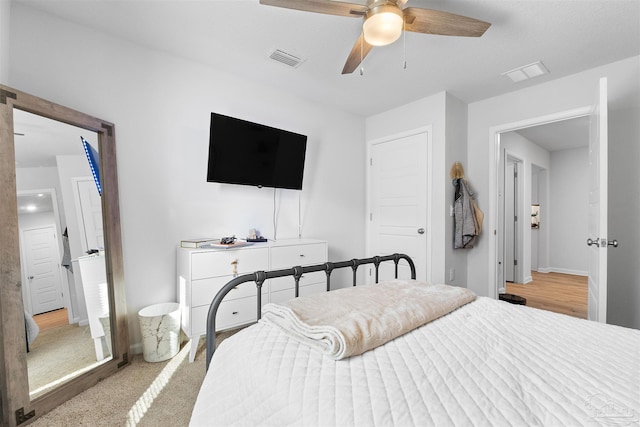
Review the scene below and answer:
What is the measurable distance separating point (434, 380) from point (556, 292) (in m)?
4.75

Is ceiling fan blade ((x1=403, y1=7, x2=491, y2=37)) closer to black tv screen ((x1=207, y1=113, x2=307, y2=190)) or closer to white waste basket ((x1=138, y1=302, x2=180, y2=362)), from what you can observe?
black tv screen ((x1=207, y1=113, x2=307, y2=190))

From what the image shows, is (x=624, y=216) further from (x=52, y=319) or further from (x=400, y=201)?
(x=52, y=319)

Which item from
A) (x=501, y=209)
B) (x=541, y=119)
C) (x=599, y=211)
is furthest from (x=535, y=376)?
(x=501, y=209)

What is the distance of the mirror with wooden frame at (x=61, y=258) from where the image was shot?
57.3 inches

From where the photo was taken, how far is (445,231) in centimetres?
306

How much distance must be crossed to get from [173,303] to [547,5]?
3.37 metres

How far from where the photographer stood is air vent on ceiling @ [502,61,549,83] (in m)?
2.53

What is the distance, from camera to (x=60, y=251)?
1.76 metres

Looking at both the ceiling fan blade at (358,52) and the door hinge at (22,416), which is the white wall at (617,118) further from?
the door hinge at (22,416)

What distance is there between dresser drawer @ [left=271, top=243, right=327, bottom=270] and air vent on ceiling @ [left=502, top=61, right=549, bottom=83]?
93.6 inches

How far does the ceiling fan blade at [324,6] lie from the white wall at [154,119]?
1.38 metres

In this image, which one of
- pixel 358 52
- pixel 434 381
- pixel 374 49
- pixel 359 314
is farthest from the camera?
pixel 374 49

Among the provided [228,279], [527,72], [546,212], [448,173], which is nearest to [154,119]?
[228,279]

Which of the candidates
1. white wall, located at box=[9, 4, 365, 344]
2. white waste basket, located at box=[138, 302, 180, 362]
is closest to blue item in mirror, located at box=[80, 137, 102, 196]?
white wall, located at box=[9, 4, 365, 344]
